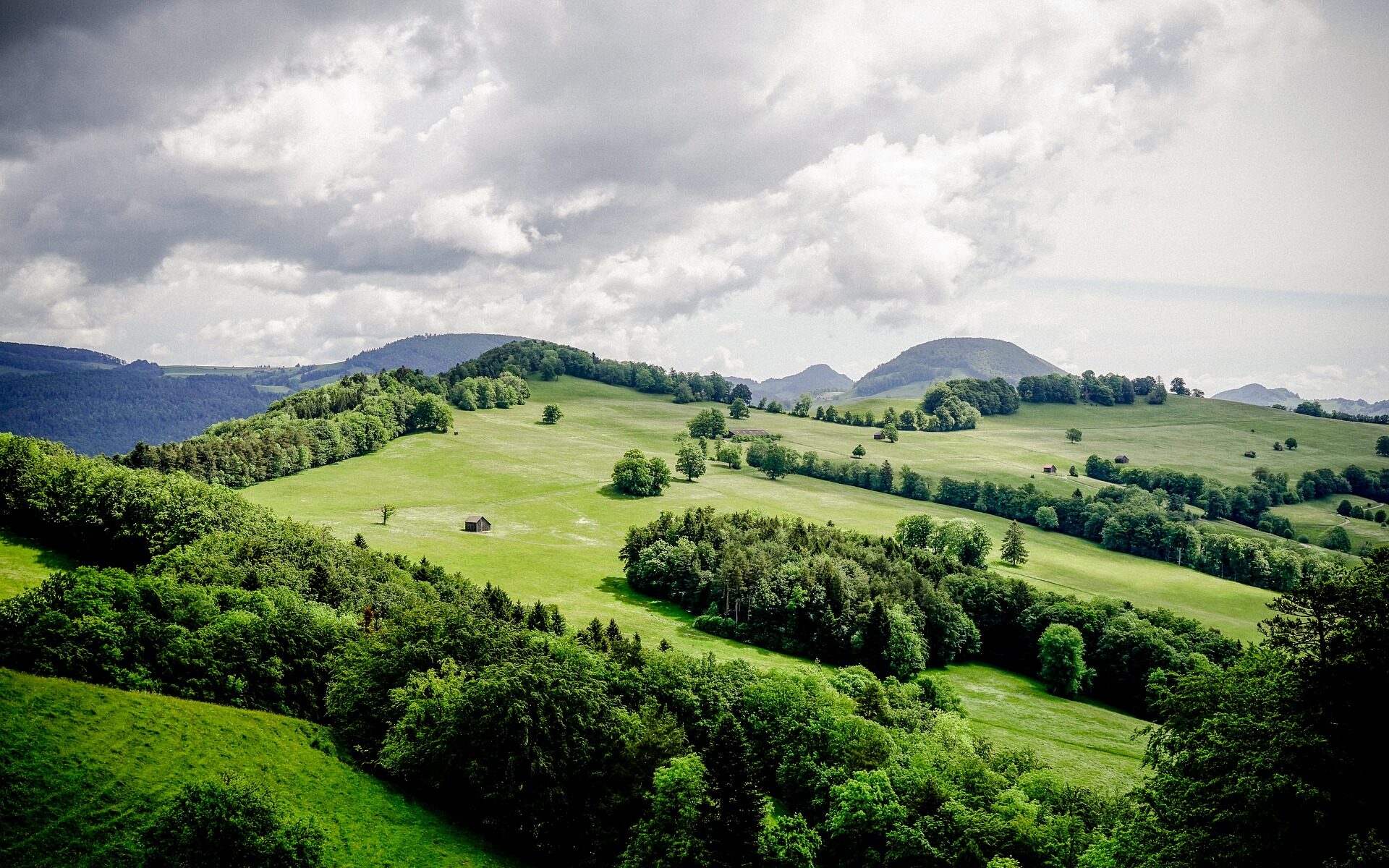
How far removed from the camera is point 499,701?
38.7 m

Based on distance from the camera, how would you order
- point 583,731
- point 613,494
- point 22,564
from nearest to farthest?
point 583,731 < point 22,564 < point 613,494

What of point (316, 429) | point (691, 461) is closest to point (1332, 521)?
point (691, 461)

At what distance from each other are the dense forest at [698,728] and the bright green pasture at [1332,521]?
12323 cm

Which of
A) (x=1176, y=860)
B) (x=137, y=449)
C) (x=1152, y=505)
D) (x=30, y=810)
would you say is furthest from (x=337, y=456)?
(x=1152, y=505)

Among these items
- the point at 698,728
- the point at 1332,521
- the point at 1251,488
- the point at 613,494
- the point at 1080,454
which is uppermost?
the point at 1080,454

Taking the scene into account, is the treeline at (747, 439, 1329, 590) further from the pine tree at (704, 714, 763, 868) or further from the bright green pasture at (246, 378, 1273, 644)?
the pine tree at (704, 714, 763, 868)

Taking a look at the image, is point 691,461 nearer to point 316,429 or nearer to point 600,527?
point 600,527

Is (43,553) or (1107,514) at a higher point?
(1107,514)

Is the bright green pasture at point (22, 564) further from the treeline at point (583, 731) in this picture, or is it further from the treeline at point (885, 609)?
the treeline at point (885, 609)

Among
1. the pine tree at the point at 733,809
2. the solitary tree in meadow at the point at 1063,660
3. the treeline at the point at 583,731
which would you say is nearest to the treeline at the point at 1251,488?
the solitary tree in meadow at the point at 1063,660

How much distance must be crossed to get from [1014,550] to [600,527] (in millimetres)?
65239

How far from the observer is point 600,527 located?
110 metres

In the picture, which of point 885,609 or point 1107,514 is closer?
point 885,609

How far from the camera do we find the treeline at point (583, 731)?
111ft
